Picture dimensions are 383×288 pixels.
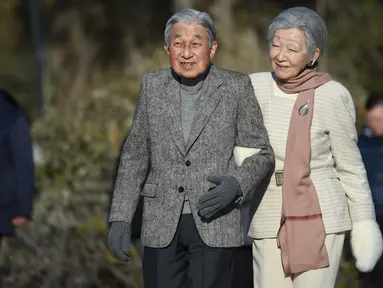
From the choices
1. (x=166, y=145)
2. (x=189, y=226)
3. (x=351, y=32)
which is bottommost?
(x=189, y=226)

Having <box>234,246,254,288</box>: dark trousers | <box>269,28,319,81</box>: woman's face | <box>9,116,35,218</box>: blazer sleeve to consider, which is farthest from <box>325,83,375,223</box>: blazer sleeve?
<box>9,116,35,218</box>: blazer sleeve

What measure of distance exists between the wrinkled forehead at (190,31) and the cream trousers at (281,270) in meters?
0.96

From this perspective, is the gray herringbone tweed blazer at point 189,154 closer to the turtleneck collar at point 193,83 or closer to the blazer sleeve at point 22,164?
the turtleneck collar at point 193,83

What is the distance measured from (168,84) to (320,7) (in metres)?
7.84

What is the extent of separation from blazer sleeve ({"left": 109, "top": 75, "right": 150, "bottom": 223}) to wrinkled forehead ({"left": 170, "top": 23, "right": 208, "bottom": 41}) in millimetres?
307

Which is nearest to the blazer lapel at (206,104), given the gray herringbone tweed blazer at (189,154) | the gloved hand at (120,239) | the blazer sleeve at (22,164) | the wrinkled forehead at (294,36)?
the gray herringbone tweed blazer at (189,154)

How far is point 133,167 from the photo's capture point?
5820 mm

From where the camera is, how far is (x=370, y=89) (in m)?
14.7

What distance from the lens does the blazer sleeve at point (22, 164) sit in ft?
27.3

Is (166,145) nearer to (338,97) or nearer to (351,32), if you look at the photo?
(338,97)

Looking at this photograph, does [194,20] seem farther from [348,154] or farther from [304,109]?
[348,154]

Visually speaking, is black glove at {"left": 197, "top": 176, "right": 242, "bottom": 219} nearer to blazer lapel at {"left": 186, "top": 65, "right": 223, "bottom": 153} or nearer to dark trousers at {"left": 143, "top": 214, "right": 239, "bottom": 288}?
dark trousers at {"left": 143, "top": 214, "right": 239, "bottom": 288}

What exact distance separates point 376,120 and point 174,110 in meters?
2.48

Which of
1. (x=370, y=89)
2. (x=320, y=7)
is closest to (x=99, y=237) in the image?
(x=320, y=7)
